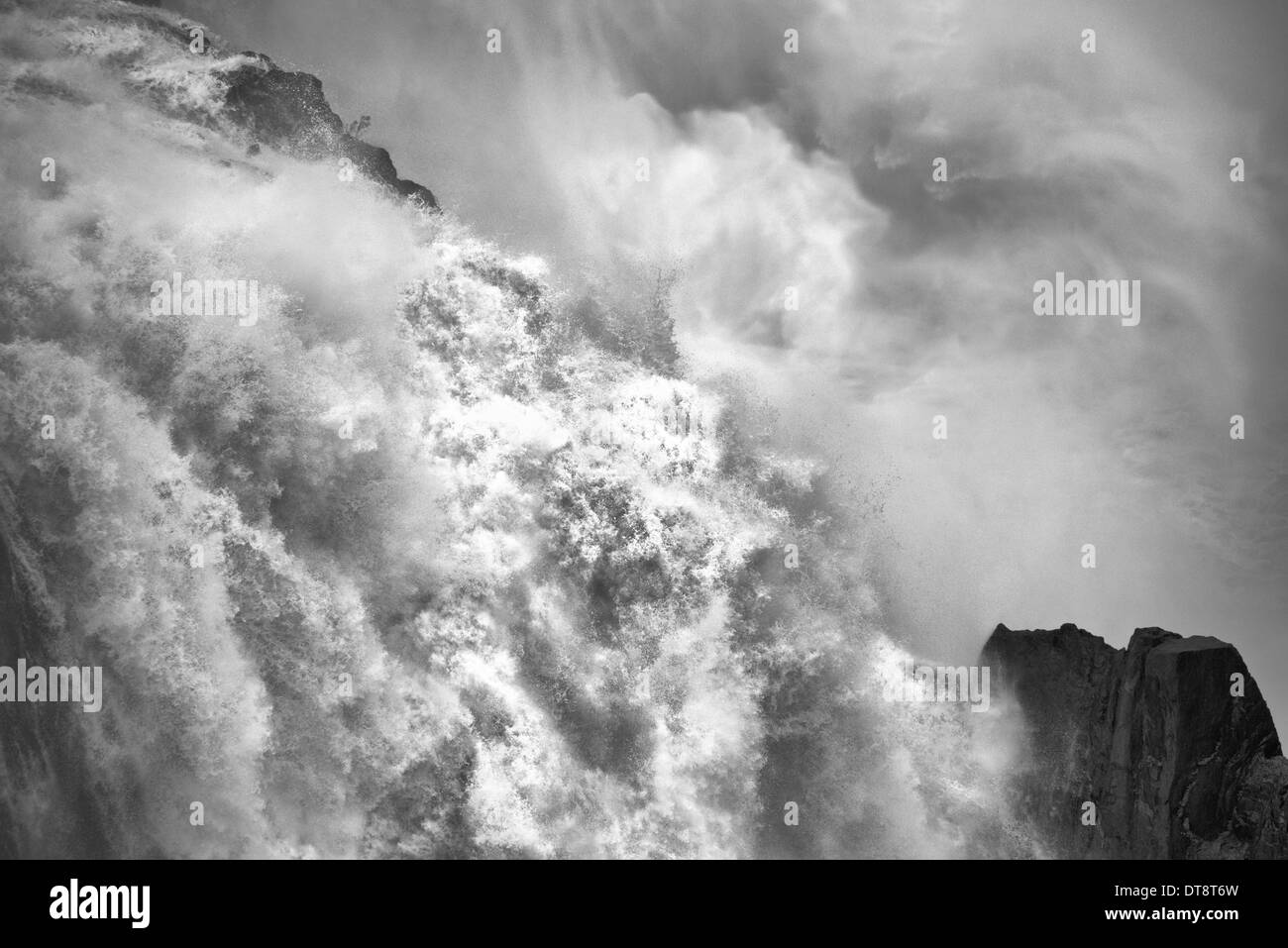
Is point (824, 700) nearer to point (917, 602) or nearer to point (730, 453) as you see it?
point (917, 602)

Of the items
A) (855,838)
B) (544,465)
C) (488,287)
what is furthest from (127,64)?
(855,838)

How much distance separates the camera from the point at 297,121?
120 ft

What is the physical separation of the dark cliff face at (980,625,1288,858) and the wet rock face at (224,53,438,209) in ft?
96.7

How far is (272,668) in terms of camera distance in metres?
29.1

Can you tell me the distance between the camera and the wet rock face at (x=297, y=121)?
35844 mm

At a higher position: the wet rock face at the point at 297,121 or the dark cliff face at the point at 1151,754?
the wet rock face at the point at 297,121

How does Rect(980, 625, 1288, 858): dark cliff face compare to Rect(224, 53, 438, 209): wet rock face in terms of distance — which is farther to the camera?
Rect(224, 53, 438, 209): wet rock face

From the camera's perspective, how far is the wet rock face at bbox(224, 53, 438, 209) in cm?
3584

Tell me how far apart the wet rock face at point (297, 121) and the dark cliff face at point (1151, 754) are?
29.5 m

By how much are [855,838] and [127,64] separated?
37.1 m

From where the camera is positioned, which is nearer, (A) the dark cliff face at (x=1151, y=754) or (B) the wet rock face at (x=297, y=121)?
(A) the dark cliff face at (x=1151, y=754)

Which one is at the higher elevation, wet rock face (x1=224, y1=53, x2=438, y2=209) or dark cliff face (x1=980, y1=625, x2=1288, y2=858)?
wet rock face (x1=224, y1=53, x2=438, y2=209)

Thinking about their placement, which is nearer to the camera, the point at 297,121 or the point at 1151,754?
the point at 1151,754

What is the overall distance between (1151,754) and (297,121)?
36.7 metres
